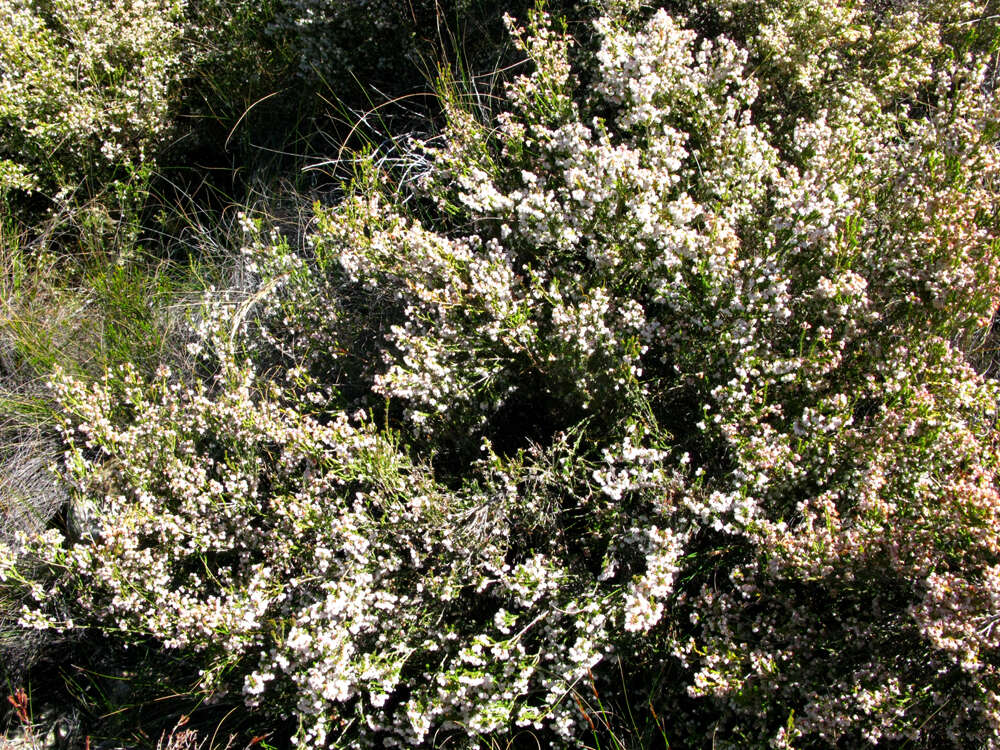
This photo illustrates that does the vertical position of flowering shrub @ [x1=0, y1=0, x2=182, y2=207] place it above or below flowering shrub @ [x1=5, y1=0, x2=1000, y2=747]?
above

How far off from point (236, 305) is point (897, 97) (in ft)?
11.2

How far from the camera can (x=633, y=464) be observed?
8.81 feet

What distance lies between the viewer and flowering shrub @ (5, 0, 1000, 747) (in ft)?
8.00

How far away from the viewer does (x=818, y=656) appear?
250 cm

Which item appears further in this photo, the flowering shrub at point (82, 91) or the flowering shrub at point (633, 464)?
the flowering shrub at point (82, 91)

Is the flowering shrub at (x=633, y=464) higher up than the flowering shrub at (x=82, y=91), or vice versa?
the flowering shrub at (x=82, y=91)

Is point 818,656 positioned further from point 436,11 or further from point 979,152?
point 436,11

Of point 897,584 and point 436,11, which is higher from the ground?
point 436,11

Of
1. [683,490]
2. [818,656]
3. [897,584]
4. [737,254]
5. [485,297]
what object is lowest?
[818,656]

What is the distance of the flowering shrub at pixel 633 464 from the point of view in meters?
2.44

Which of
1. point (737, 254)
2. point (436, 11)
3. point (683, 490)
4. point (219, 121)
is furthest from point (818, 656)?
point (219, 121)

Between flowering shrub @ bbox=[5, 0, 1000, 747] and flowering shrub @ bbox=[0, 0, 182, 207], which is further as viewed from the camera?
flowering shrub @ bbox=[0, 0, 182, 207]

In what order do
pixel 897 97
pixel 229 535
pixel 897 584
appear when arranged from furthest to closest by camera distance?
pixel 897 97, pixel 229 535, pixel 897 584

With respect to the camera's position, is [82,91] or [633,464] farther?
[82,91]
